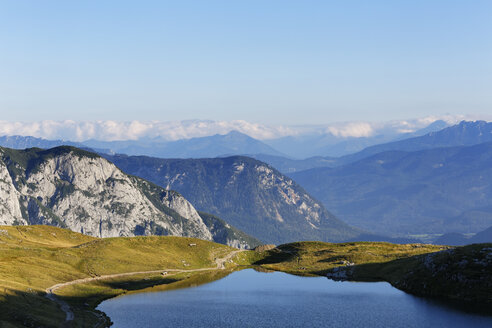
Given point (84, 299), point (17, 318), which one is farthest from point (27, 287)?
point (17, 318)

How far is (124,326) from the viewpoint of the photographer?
13975 cm

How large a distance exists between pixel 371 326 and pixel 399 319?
986cm

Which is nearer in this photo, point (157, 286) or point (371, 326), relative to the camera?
point (371, 326)

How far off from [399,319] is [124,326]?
7013 cm

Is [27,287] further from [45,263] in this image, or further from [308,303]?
[308,303]

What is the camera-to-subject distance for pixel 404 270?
19550 cm

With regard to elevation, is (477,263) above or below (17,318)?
above

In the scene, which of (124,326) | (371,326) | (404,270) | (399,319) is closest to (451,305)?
(399,319)

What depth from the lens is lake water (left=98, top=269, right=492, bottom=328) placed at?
140m

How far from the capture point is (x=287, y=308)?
520 ft

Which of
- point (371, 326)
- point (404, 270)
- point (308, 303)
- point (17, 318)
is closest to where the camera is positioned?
point (17, 318)

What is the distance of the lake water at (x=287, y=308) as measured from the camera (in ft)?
458

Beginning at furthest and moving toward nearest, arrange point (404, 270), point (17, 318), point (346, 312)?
point (404, 270), point (346, 312), point (17, 318)

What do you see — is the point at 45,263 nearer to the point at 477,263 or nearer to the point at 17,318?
the point at 17,318
